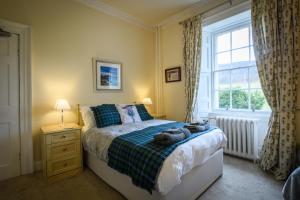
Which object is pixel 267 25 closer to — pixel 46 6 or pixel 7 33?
pixel 46 6

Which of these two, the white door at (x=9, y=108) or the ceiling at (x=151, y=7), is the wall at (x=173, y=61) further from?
the white door at (x=9, y=108)

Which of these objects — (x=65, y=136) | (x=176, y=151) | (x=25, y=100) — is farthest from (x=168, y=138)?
(x=25, y=100)

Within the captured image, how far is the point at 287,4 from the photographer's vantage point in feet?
7.27

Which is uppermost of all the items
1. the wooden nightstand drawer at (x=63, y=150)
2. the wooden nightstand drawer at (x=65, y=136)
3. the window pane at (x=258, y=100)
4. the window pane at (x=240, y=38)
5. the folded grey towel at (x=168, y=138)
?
the window pane at (x=240, y=38)

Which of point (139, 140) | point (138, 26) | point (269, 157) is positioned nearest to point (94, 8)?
point (138, 26)

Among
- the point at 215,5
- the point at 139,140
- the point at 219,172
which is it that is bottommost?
the point at 219,172

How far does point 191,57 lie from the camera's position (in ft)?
11.1

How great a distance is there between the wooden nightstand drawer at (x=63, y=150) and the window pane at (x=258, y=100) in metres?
3.12

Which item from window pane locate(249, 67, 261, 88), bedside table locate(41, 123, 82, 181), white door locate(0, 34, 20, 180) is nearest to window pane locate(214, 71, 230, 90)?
window pane locate(249, 67, 261, 88)

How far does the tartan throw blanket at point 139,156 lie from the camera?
1.44 meters

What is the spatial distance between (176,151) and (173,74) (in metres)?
2.56

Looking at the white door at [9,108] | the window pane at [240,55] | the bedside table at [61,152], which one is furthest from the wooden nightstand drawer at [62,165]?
the window pane at [240,55]

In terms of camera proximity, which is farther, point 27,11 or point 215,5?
point 215,5

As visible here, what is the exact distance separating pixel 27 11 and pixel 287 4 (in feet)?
12.2
